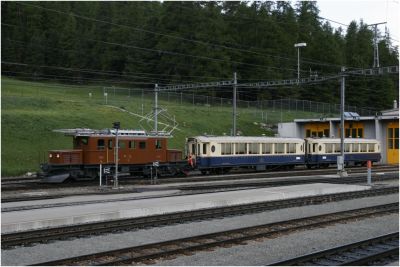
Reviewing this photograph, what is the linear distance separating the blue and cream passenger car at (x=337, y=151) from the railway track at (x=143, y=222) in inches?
854

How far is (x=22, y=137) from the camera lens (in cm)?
3959

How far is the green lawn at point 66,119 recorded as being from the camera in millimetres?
37469

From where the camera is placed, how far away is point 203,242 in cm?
1315

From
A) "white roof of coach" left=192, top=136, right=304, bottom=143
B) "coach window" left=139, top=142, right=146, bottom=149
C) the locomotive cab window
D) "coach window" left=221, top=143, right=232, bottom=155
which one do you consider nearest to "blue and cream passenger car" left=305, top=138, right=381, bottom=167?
"white roof of coach" left=192, top=136, right=304, bottom=143

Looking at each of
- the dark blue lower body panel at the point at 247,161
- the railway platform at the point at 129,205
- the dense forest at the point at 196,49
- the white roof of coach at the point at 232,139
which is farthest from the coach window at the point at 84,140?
the dense forest at the point at 196,49

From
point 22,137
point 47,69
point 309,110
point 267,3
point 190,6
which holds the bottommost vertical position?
point 22,137

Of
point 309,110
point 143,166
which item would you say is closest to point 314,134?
point 309,110

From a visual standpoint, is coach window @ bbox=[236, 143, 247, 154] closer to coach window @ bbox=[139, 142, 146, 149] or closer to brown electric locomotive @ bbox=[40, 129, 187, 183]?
brown electric locomotive @ bbox=[40, 129, 187, 183]

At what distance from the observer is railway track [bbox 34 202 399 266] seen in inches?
439

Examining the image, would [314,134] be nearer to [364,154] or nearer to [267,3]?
[364,154]

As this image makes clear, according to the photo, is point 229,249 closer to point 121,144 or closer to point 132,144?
point 121,144

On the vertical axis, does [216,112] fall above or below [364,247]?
above

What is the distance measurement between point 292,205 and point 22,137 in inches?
1002

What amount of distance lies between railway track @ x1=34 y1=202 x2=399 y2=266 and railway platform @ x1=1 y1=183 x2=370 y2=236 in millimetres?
4182
